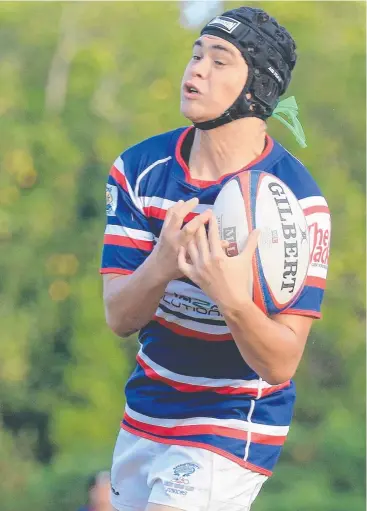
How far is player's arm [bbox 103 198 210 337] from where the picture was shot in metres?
3.28

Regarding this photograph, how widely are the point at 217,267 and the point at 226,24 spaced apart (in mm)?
994

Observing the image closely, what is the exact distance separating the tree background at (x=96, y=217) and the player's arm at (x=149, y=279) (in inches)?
193

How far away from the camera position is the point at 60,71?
9.09 m

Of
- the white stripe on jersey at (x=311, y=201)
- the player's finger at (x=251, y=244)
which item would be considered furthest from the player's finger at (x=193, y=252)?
the white stripe on jersey at (x=311, y=201)

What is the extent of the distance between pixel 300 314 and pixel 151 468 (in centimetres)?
89

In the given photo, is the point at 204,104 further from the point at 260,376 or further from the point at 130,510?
the point at 130,510

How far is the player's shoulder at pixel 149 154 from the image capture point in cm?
384

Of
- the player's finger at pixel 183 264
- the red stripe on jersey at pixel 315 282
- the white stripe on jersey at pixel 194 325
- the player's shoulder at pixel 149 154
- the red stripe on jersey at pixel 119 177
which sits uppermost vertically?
the player's shoulder at pixel 149 154

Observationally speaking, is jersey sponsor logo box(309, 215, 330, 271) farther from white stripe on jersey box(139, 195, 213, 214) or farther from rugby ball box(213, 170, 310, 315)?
white stripe on jersey box(139, 195, 213, 214)

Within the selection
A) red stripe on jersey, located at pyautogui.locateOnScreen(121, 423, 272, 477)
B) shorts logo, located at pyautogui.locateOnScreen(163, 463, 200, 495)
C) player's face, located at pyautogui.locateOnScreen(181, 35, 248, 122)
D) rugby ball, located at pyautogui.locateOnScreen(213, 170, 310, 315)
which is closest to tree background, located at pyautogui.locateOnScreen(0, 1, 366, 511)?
red stripe on jersey, located at pyautogui.locateOnScreen(121, 423, 272, 477)

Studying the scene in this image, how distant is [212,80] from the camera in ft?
11.9

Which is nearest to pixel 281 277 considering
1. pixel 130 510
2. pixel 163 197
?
pixel 163 197

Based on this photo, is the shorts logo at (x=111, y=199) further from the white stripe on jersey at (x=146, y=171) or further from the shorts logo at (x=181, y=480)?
the shorts logo at (x=181, y=480)

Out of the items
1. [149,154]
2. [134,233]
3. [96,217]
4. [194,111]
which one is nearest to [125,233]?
[134,233]
